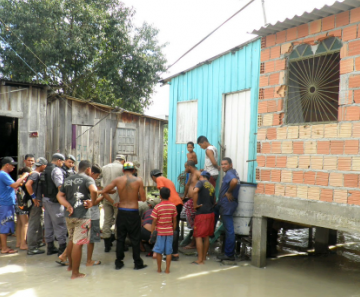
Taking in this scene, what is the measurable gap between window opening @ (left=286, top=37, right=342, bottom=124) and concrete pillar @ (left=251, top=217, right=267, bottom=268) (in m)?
1.88

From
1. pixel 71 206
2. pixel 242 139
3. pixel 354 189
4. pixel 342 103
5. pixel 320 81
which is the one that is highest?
pixel 320 81

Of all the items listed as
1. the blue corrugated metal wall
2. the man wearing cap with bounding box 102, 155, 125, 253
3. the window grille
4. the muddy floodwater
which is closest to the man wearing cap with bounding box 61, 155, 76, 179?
the man wearing cap with bounding box 102, 155, 125, 253

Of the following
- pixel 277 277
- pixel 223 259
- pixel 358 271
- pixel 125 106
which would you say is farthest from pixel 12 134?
pixel 358 271

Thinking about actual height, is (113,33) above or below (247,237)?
above

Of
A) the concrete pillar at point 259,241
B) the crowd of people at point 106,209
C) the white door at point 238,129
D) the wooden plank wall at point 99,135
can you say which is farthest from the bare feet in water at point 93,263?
the wooden plank wall at point 99,135

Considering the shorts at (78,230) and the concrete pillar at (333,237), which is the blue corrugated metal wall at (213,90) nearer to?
the concrete pillar at (333,237)

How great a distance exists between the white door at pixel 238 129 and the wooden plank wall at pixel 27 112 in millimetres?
5091

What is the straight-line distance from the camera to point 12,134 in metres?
13.1

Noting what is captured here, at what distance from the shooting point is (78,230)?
5.80m

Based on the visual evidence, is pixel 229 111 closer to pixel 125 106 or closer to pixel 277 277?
pixel 277 277

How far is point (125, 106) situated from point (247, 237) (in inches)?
471

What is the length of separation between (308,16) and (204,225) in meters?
3.96

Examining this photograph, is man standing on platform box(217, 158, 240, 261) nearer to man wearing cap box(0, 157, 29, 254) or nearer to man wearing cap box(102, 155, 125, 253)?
man wearing cap box(102, 155, 125, 253)

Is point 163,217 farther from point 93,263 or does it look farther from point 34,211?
point 34,211
